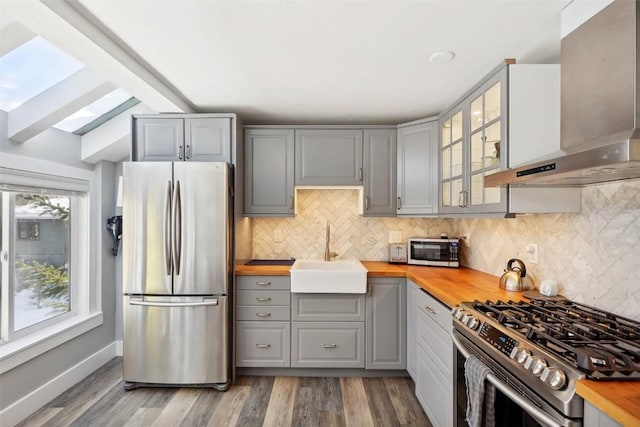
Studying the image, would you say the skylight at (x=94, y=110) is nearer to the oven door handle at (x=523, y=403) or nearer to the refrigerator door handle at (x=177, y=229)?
the refrigerator door handle at (x=177, y=229)

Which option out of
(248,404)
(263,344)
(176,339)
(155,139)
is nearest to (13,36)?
(155,139)

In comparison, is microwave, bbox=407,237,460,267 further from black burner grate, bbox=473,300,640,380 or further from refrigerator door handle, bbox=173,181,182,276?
refrigerator door handle, bbox=173,181,182,276

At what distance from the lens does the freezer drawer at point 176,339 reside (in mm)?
2520

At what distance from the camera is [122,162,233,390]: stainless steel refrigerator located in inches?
99.3

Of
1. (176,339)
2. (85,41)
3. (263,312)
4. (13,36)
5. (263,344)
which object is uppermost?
(13,36)

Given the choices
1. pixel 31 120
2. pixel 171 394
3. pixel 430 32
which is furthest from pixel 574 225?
pixel 31 120

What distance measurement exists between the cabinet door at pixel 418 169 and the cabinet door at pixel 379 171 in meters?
0.07

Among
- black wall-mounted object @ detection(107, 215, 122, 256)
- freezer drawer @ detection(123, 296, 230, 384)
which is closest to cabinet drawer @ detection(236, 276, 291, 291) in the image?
freezer drawer @ detection(123, 296, 230, 384)

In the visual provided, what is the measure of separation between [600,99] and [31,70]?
315 centimetres

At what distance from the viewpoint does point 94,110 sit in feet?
8.77

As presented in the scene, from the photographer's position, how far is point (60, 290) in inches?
107

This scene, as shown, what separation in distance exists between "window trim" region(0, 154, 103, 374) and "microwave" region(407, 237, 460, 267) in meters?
2.93

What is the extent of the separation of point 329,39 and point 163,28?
32.8 inches

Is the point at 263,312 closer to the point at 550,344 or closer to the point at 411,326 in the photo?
the point at 411,326
